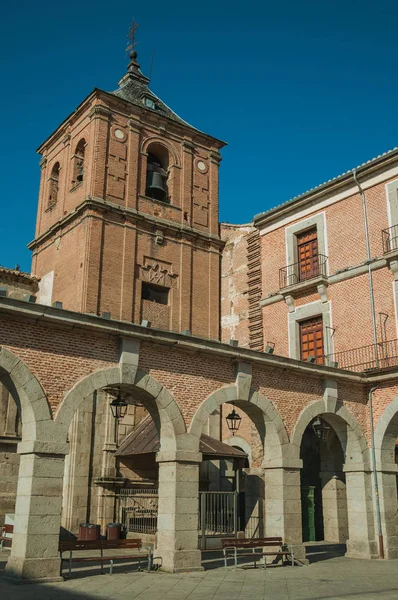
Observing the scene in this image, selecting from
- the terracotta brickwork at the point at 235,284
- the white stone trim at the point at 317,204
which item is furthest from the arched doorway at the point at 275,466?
the terracotta brickwork at the point at 235,284

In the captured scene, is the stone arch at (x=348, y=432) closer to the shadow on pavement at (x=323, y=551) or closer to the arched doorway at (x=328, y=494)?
the arched doorway at (x=328, y=494)

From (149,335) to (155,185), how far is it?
10700 millimetres

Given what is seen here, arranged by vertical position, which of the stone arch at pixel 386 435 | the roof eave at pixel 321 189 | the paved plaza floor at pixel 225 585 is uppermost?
the roof eave at pixel 321 189

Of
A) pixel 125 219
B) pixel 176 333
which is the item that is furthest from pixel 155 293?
pixel 176 333

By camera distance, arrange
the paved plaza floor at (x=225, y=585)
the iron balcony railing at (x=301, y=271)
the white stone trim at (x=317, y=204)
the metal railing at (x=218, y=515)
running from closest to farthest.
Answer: the paved plaza floor at (x=225, y=585)
the metal railing at (x=218, y=515)
the white stone trim at (x=317, y=204)
the iron balcony railing at (x=301, y=271)

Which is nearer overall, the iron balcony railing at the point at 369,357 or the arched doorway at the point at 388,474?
the arched doorway at the point at 388,474

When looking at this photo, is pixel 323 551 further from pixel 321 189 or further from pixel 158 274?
pixel 321 189

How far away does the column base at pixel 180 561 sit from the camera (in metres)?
11.7

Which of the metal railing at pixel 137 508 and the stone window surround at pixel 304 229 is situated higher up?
the stone window surround at pixel 304 229

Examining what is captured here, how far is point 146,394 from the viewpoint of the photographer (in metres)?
12.5

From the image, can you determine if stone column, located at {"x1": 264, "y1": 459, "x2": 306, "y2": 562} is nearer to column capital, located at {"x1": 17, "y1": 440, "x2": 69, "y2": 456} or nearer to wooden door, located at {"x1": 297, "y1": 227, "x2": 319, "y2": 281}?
column capital, located at {"x1": 17, "y1": 440, "x2": 69, "y2": 456}

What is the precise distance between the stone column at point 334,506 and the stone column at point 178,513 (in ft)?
24.5

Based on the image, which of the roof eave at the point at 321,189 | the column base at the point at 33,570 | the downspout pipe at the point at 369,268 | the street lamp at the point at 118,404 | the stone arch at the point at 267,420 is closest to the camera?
the column base at the point at 33,570

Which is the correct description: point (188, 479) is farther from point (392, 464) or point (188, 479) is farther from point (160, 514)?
point (392, 464)
